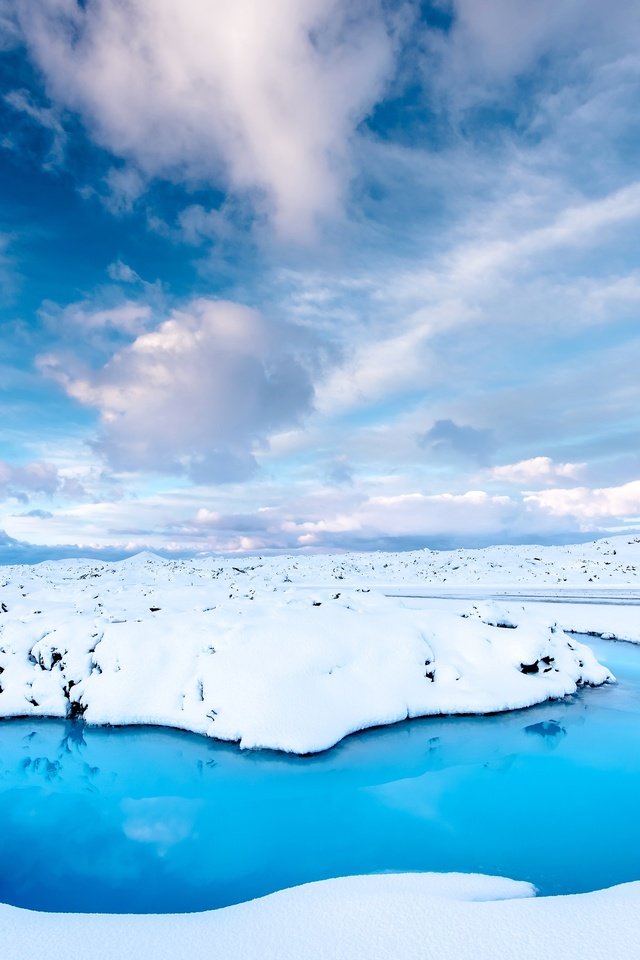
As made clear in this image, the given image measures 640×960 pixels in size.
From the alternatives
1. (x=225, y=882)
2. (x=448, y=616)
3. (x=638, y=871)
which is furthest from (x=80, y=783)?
(x=448, y=616)

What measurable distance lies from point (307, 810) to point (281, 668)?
16.4 ft

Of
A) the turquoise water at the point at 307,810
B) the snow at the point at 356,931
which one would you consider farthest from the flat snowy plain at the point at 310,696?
the turquoise water at the point at 307,810

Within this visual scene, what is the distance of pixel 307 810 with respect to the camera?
968cm

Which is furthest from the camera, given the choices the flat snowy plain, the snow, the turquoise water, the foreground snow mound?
the foreground snow mound

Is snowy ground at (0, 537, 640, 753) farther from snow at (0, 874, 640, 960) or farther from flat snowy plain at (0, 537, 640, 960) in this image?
snow at (0, 874, 640, 960)

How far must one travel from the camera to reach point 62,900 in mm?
7188

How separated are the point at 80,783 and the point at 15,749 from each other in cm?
352

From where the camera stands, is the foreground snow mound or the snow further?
the foreground snow mound

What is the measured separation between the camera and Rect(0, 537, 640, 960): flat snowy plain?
4.65 m

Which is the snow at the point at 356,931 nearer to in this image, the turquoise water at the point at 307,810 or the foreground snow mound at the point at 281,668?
the turquoise water at the point at 307,810

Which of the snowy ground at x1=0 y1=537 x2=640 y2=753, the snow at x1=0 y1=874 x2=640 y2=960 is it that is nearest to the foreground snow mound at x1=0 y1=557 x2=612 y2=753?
the snowy ground at x1=0 y1=537 x2=640 y2=753

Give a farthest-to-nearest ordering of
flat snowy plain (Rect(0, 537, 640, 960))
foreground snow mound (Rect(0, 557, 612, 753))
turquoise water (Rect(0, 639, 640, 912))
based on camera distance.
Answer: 1. foreground snow mound (Rect(0, 557, 612, 753))
2. turquoise water (Rect(0, 639, 640, 912))
3. flat snowy plain (Rect(0, 537, 640, 960))

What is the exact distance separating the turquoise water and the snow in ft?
6.73

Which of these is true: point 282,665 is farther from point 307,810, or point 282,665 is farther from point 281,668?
point 307,810
